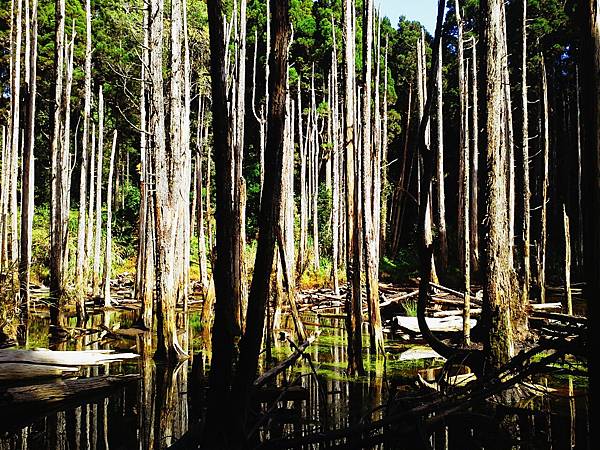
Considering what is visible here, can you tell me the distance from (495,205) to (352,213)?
2091mm

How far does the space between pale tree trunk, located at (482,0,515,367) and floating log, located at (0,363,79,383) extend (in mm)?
5089

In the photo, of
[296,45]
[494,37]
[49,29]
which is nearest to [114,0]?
[49,29]

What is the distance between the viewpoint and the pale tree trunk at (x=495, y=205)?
20.2ft

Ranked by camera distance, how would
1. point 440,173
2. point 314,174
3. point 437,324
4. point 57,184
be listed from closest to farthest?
point 437,324 → point 57,184 → point 440,173 → point 314,174

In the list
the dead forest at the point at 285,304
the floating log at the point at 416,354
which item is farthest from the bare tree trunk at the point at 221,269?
the floating log at the point at 416,354

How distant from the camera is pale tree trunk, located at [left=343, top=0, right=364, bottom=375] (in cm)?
726

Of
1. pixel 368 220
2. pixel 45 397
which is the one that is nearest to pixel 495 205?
pixel 368 220

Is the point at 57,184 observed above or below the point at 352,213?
above

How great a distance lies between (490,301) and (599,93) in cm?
387

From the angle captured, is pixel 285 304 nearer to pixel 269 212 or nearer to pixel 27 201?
pixel 27 201

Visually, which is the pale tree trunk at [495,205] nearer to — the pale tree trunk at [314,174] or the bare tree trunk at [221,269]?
the bare tree trunk at [221,269]

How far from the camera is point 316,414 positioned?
210 inches

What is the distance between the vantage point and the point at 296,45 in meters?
27.8

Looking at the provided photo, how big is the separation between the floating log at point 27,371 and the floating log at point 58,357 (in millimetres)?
74
